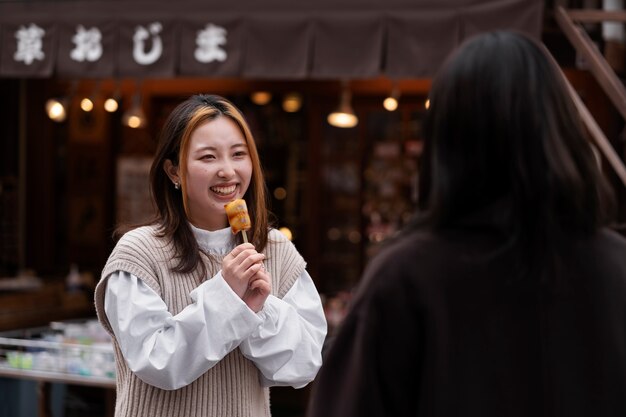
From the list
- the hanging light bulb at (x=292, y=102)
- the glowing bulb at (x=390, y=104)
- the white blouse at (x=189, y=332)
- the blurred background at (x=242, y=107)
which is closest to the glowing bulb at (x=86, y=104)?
the blurred background at (x=242, y=107)

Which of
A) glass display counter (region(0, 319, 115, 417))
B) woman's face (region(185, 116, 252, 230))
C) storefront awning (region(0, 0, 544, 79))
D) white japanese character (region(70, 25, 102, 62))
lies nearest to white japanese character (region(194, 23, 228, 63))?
storefront awning (region(0, 0, 544, 79))

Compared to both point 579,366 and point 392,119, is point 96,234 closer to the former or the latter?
point 392,119

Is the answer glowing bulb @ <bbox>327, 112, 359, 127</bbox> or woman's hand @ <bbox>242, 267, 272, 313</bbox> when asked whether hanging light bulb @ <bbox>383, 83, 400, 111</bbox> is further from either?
woman's hand @ <bbox>242, 267, 272, 313</bbox>

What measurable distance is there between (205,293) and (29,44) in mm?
6248

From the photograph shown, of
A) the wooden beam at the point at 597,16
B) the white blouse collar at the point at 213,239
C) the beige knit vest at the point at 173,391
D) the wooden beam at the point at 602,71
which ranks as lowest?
the beige knit vest at the point at 173,391

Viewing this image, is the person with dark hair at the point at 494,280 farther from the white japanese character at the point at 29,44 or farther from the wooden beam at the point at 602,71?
the white japanese character at the point at 29,44

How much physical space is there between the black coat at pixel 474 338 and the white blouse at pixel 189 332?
1006 millimetres

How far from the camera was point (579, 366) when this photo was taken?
6.45ft

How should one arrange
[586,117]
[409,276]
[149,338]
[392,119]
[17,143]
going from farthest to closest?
[17,143] → [392,119] → [586,117] → [149,338] → [409,276]

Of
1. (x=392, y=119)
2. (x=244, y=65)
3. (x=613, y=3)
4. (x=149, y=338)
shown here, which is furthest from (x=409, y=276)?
(x=392, y=119)

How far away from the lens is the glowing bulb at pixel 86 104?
39.7 ft

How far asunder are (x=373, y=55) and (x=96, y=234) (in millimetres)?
6788

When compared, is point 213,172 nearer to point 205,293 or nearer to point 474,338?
point 205,293

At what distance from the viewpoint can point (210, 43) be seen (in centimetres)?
794
